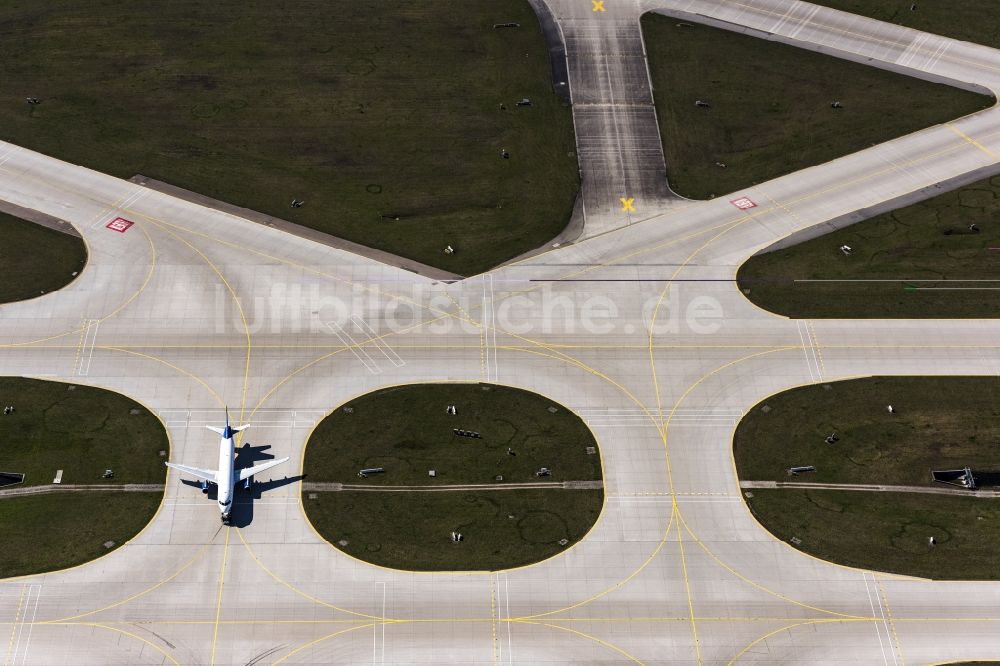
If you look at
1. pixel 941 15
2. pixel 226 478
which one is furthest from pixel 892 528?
pixel 941 15

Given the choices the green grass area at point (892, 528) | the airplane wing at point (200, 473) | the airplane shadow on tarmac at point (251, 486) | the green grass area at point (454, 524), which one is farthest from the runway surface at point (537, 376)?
the airplane wing at point (200, 473)

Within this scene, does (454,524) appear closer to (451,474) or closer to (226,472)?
(451,474)

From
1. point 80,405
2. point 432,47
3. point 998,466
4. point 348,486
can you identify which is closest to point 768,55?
point 432,47

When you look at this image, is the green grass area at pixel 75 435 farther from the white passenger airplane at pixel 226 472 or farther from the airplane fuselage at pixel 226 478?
the airplane fuselage at pixel 226 478

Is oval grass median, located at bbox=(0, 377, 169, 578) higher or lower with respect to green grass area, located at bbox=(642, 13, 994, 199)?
lower

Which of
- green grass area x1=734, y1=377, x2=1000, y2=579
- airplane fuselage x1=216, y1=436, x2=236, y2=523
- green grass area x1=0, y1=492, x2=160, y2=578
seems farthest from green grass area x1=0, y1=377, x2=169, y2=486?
green grass area x1=734, y1=377, x2=1000, y2=579

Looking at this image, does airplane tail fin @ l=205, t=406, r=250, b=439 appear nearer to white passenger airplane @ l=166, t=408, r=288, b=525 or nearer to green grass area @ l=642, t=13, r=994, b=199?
white passenger airplane @ l=166, t=408, r=288, b=525
